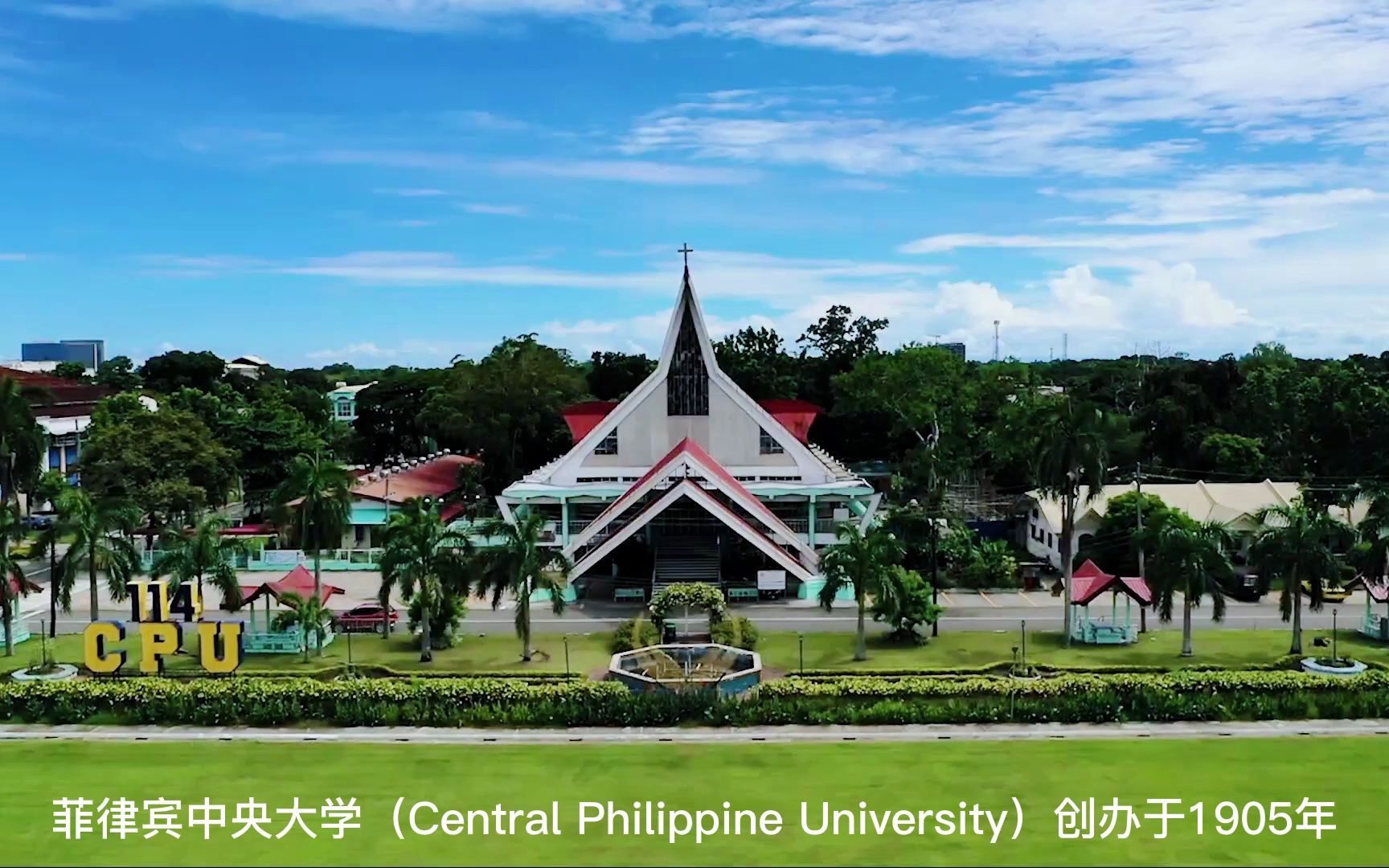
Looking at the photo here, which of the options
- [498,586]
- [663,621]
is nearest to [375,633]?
[498,586]

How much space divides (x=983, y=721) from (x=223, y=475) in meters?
49.9

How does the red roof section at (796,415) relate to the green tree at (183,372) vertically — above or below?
below

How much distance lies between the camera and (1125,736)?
29078mm

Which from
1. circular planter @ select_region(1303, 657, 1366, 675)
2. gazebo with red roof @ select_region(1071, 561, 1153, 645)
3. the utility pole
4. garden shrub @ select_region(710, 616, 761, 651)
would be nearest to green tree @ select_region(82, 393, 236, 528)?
garden shrub @ select_region(710, 616, 761, 651)

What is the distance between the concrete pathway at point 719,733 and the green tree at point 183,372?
90554 millimetres

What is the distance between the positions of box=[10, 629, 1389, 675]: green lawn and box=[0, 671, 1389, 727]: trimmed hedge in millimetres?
4683

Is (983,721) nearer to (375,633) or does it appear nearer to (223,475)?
(375,633)

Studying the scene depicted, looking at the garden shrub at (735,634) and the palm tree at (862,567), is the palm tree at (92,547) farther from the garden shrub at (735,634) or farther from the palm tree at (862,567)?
the palm tree at (862,567)

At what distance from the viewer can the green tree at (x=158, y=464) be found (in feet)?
195

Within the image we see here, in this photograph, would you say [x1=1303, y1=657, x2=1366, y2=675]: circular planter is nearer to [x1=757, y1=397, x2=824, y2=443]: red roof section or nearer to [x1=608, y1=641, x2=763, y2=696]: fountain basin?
[x1=608, y1=641, x2=763, y2=696]: fountain basin

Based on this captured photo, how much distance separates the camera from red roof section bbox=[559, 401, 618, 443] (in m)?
65.9

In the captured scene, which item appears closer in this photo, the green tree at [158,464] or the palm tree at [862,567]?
the palm tree at [862,567]

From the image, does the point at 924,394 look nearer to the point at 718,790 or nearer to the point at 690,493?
the point at 690,493

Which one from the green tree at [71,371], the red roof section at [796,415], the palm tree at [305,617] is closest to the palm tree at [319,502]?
the palm tree at [305,617]
